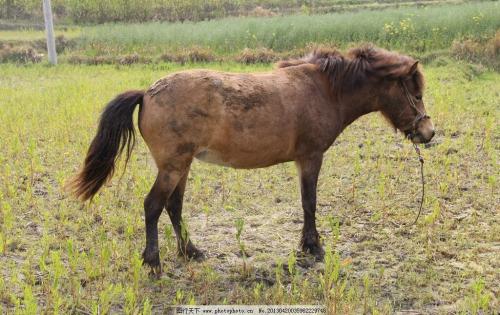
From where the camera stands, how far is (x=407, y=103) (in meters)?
5.36

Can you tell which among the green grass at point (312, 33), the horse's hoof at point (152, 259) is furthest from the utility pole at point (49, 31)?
the horse's hoof at point (152, 259)

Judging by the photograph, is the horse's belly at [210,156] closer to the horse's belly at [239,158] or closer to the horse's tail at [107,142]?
the horse's belly at [239,158]

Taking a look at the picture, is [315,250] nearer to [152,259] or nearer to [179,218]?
[179,218]

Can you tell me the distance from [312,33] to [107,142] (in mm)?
14735

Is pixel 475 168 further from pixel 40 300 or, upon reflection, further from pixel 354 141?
pixel 40 300

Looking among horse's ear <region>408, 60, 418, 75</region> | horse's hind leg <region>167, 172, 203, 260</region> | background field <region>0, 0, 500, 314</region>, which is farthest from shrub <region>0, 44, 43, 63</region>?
horse's ear <region>408, 60, 418, 75</region>

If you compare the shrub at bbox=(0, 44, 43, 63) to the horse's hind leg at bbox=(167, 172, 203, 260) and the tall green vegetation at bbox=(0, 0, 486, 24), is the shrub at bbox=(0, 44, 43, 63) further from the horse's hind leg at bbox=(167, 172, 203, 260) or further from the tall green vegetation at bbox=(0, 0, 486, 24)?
the horse's hind leg at bbox=(167, 172, 203, 260)

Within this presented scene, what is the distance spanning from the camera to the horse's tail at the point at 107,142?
4.66 meters

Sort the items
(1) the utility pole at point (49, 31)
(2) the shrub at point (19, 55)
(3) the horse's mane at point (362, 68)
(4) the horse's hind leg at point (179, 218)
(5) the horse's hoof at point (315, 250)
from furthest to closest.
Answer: (2) the shrub at point (19, 55) → (1) the utility pole at point (49, 31) → (3) the horse's mane at point (362, 68) → (5) the horse's hoof at point (315, 250) → (4) the horse's hind leg at point (179, 218)

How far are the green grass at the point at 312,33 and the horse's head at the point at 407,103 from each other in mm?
12294

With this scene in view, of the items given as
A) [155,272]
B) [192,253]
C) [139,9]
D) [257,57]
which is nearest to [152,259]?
[155,272]

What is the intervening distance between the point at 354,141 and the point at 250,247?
408 cm

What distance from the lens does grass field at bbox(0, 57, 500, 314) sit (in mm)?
4242

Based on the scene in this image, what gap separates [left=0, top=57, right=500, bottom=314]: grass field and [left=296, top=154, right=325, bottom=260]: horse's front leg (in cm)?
18
